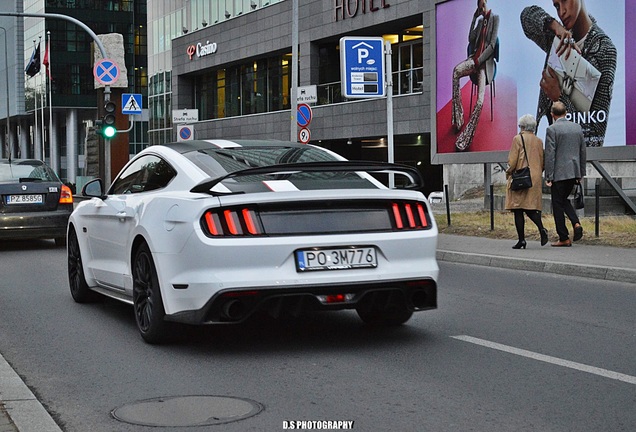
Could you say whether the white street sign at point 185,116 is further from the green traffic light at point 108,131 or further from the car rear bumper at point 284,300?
the car rear bumper at point 284,300

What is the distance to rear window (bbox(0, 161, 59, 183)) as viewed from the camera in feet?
56.7

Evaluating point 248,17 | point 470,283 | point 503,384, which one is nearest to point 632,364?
point 503,384

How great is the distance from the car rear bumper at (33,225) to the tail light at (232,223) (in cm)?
1079

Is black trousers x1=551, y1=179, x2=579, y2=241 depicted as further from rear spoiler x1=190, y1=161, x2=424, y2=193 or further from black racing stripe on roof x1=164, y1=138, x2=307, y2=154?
rear spoiler x1=190, y1=161, x2=424, y2=193

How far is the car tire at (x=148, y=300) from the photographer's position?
7207 millimetres

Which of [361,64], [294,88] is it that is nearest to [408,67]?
[294,88]

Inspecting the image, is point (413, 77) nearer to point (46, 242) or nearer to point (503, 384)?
point (46, 242)

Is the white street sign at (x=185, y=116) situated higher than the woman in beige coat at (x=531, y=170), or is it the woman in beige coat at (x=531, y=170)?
the white street sign at (x=185, y=116)

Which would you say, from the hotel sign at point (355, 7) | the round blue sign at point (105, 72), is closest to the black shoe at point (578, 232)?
the round blue sign at point (105, 72)

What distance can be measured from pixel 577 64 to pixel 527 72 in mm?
1440

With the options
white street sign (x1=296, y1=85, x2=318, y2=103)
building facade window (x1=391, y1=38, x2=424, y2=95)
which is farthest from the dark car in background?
building facade window (x1=391, y1=38, x2=424, y2=95)

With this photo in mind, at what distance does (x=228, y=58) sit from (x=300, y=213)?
48740mm

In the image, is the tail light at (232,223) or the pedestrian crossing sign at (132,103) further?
the pedestrian crossing sign at (132,103)

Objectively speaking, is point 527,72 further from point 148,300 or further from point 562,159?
point 148,300
